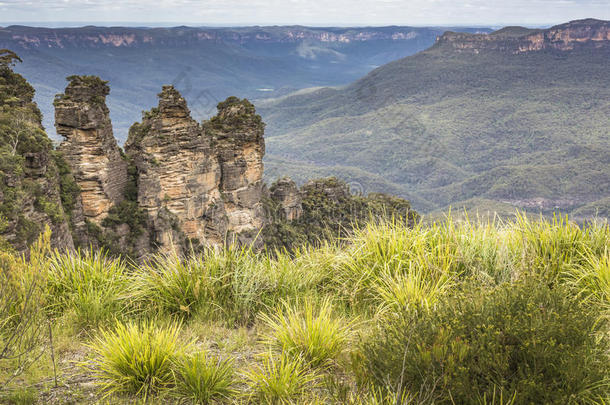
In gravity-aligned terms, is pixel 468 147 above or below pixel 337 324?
below

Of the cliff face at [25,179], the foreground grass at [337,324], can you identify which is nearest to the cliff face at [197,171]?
the cliff face at [25,179]

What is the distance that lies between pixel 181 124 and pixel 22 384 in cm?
2588

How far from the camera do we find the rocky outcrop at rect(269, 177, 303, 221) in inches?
1531

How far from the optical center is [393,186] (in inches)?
4673

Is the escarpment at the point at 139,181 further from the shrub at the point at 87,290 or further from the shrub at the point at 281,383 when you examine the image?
the shrub at the point at 281,383

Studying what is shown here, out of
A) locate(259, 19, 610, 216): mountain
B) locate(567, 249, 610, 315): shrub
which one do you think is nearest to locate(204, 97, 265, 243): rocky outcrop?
locate(567, 249, 610, 315): shrub

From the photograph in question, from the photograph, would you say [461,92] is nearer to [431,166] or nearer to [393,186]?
[431,166]

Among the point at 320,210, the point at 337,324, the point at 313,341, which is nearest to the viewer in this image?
the point at 313,341

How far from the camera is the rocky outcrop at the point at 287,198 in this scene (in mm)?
38875

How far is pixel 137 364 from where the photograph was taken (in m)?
4.13

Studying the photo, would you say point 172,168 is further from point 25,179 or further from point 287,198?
point 287,198

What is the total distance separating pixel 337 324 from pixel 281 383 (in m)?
1.05

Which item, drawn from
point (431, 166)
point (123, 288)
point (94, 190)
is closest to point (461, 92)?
point (431, 166)

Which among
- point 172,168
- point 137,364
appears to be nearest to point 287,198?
point 172,168
